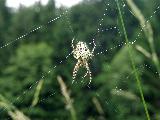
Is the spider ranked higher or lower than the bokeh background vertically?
lower

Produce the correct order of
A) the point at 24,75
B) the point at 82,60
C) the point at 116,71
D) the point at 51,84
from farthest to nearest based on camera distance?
the point at 24,75 → the point at 116,71 → the point at 51,84 → the point at 82,60

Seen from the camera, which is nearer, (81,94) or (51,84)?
(51,84)

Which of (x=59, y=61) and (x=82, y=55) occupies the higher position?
(x=59, y=61)

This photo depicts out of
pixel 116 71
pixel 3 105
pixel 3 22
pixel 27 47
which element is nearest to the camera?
pixel 3 105

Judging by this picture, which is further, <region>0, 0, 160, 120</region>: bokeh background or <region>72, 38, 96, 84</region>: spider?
<region>0, 0, 160, 120</region>: bokeh background

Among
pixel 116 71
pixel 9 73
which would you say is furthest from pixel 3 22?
pixel 116 71

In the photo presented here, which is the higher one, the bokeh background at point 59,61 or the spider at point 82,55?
the bokeh background at point 59,61

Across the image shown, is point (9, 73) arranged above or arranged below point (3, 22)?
below

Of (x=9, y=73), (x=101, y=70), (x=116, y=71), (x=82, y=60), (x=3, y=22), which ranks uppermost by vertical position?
(x=3, y=22)

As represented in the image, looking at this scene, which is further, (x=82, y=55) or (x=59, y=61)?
(x=59, y=61)

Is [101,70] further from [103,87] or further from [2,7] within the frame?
[2,7]

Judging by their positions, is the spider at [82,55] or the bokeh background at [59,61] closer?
the spider at [82,55]
